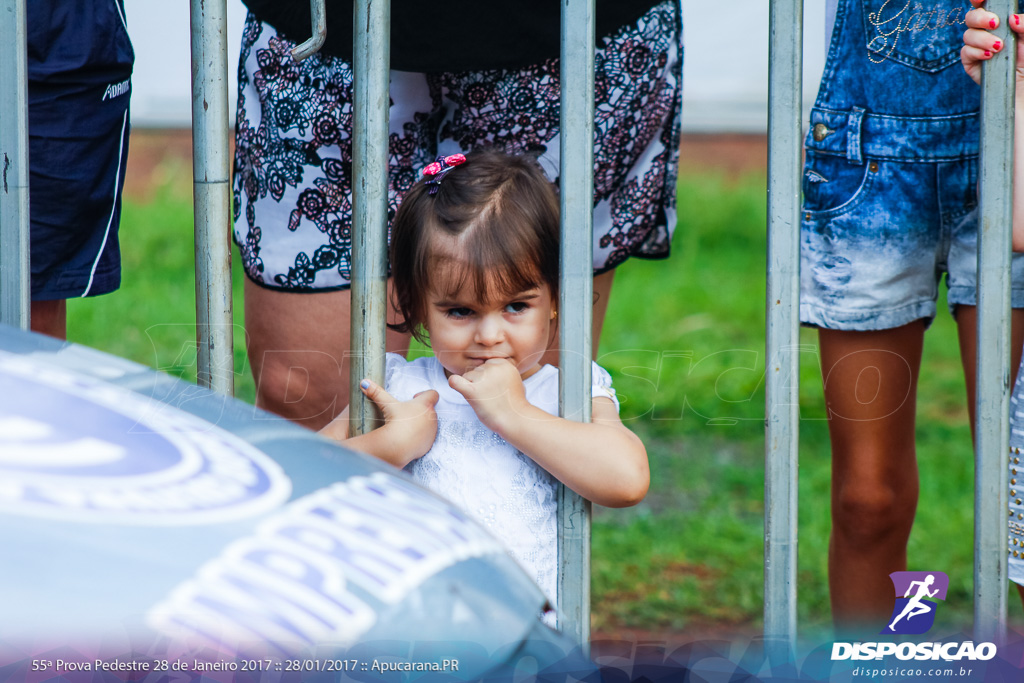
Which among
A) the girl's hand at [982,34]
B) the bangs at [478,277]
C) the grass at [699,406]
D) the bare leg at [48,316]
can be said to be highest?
the girl's hand at [982,34]

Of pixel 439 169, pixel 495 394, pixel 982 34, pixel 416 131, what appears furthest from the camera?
pixel 416 131

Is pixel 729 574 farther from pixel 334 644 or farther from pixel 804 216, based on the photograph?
pixel 334 644

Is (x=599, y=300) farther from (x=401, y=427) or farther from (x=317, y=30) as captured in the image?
(x=317, y=30)

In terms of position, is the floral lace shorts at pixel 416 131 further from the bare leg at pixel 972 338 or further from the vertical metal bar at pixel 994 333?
the vertical metal bar at pixel 994 333

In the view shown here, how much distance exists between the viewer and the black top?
1.84 m

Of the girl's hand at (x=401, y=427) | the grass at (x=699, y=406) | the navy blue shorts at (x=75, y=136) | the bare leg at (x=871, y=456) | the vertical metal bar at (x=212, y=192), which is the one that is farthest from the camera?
the grass at (x=699, y=406)

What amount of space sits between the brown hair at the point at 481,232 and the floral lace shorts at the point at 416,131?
0.27 m

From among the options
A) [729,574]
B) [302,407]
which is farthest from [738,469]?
[302,407]

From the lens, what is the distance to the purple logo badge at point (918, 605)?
1.40 m

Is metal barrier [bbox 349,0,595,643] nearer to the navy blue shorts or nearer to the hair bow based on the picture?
the hair bow

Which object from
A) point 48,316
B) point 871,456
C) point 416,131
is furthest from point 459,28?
point 871,456

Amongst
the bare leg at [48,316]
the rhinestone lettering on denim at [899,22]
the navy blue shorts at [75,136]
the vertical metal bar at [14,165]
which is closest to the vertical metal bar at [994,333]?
the rhinestone lettering on denim at [899,22]

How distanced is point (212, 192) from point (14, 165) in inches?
10.7

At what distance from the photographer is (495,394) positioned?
1.52 m
